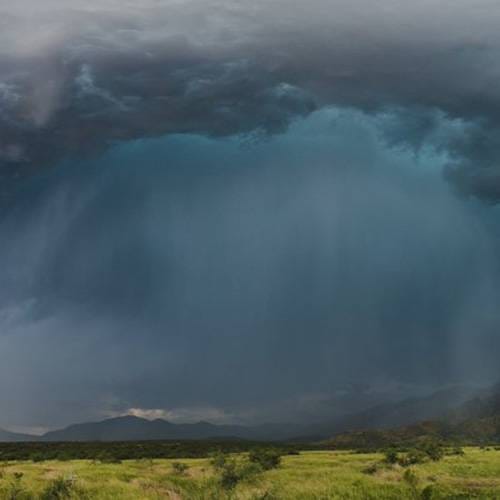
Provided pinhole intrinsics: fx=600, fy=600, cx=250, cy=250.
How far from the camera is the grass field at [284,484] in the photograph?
38875 millimetres

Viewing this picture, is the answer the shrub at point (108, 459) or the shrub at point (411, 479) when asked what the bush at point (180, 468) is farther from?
the shrub at point (411, 479)

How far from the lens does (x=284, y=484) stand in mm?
42781

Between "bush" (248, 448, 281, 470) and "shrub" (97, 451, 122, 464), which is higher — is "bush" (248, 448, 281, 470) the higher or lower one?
the higher one

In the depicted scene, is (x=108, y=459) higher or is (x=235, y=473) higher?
(x=235, y=473)

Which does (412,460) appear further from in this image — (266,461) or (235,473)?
(235,473)

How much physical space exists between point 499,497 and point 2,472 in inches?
1666

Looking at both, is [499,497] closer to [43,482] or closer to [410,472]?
[410,472]

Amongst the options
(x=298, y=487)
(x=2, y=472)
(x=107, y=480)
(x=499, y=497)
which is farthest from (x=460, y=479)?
(x=2, y=472)

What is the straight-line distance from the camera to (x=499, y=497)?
37562 millimetres

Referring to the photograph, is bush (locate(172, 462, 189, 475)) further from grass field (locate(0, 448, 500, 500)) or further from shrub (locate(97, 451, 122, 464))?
shrub (locate(97, 451, 122, 464))

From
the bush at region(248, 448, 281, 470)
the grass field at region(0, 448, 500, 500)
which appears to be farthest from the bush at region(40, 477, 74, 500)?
the bush at region(248, 448, 281, 470)

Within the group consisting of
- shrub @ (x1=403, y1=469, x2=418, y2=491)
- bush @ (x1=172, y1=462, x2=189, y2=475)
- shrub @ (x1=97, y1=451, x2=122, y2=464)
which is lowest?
shrub @ (x1=97, y1=451, x2=122, y2=464)

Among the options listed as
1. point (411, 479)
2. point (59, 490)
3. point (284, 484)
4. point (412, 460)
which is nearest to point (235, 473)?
point (284, 484)

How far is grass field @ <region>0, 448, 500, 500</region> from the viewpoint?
38.9 meters
